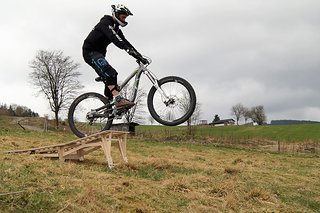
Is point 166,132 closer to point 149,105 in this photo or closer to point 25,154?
point 25,154

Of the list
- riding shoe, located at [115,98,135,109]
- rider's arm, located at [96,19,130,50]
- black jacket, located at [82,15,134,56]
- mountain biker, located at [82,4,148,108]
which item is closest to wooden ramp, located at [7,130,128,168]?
riding shoe, located at [115,98,135,109]

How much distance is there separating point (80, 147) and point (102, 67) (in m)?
5.05

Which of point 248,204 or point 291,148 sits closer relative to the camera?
point 248,204

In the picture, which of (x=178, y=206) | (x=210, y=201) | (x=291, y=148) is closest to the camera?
(x=178, y=206)

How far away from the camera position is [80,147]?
1296cm

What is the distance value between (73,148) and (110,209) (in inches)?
204

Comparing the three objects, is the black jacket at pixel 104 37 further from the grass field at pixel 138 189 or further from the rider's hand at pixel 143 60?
the grass field at pixel 138 189

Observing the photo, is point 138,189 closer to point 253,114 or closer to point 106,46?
point 106,46

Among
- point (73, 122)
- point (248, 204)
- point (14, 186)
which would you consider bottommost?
point (248, 204)

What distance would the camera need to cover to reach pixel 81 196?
862 cm

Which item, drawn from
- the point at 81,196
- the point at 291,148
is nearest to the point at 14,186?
the point at 81,196

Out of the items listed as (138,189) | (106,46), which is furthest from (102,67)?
(138,189)

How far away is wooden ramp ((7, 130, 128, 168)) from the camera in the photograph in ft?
40.3

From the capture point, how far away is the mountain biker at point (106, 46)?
27.2 ft
